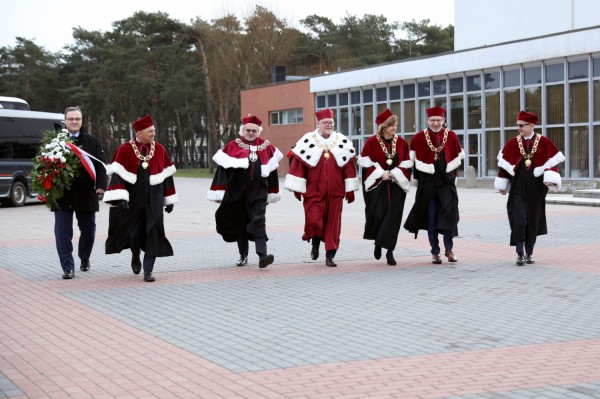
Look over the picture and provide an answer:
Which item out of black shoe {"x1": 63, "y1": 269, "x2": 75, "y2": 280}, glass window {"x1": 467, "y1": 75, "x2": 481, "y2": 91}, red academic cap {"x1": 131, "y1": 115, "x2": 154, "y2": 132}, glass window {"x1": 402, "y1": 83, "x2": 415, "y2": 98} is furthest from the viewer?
glass window {"x1": 402, "y1": 83, "x2": 415, "y2": 98}

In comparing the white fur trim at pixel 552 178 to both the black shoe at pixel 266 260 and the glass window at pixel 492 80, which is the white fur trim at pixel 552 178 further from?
the glass window at pixel 492 80

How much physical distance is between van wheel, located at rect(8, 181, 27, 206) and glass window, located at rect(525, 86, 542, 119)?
19848 mm

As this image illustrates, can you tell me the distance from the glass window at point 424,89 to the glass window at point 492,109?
4232mm

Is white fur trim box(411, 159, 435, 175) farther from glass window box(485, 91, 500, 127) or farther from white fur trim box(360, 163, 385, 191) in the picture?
glass window box(485, 91, 500, 127)

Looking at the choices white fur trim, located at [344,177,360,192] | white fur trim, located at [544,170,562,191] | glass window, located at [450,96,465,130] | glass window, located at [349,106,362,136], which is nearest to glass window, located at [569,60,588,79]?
glass window, located at [450,96,465,130]

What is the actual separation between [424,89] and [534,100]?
7797 mm

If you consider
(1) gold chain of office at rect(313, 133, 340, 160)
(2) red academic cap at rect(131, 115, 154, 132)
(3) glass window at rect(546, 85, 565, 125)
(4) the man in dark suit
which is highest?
(3) glass window at rect(546, 85, 565, 125)

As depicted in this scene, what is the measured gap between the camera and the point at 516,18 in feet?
175

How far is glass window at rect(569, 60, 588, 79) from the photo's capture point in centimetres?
3764

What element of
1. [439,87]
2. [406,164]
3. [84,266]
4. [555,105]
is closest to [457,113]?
[439,87]

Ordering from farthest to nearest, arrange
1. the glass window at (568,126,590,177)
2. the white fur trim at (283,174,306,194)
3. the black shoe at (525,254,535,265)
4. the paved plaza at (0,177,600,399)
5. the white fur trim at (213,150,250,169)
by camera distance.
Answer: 1. the glass window at (568,126,590,177)
2. the white fur trim at (283,174,306,194)
3. the black shoe at (525,254,535,265)
4. the white fur trim at (213,150,250,169)
5. the paved plaza at (0,177,600,399)

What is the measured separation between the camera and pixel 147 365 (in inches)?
273

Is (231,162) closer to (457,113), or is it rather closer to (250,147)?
(250,147)

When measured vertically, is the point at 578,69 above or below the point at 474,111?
above
